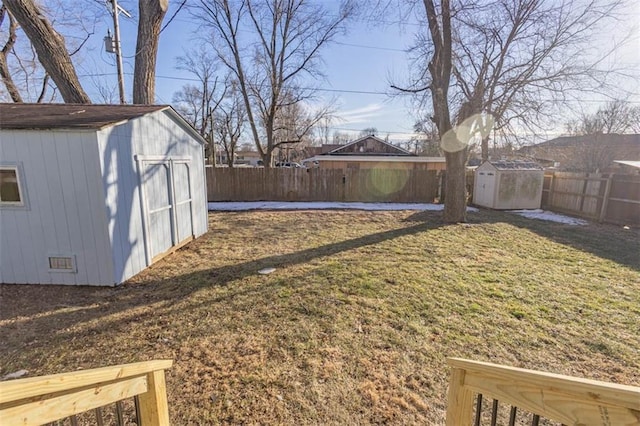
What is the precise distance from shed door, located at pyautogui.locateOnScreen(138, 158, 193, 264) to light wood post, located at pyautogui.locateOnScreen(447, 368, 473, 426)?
510 centimetres

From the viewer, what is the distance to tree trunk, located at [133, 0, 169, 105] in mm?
8414

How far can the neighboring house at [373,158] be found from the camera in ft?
63.2

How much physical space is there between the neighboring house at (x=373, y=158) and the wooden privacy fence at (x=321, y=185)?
5111 millimetres

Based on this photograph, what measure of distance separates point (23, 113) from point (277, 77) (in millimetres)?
13532

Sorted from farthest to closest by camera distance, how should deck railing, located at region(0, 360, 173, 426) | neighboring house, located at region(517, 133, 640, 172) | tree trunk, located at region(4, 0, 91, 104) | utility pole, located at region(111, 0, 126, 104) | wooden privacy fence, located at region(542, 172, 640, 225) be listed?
neighboring house, located at region(517, 133, 640, 172), utility pole, located at region(111, 0, 126, 104), wooden privacy fence, located at region(542, 172, 640, 225), tree trunk, located at region(4, 0, 91, 104), deck railing, located at region(0, 360, 173, 426)

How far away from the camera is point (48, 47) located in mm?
7121

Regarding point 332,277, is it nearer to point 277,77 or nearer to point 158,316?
point 158,316

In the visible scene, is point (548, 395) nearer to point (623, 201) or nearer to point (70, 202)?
point (70, 202)

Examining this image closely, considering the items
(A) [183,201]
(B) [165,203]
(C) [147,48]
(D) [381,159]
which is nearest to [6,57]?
(C) [147,48]

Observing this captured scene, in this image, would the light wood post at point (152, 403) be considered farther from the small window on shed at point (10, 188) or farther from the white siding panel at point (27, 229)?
the small window on shed at point (10, 188)

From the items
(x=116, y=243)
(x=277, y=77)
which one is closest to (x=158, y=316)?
(x=116, y=243)

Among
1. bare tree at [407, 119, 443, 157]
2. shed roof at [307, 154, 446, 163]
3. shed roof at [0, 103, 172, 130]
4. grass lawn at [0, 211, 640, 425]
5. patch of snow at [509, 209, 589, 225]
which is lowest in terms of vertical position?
patch of snow at [509, 209, 589, 225]

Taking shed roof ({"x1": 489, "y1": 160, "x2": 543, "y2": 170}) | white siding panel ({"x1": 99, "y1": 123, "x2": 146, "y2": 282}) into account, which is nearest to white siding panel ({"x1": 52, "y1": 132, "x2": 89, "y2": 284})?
white siding panel ({"x1": 99, "y1": 123, "x2": 146, "y2": 282})

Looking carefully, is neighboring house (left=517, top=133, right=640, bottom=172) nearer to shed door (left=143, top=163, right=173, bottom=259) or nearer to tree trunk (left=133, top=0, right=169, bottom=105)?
tree trunk (left=133, top=0, right=169, bottom=105)
